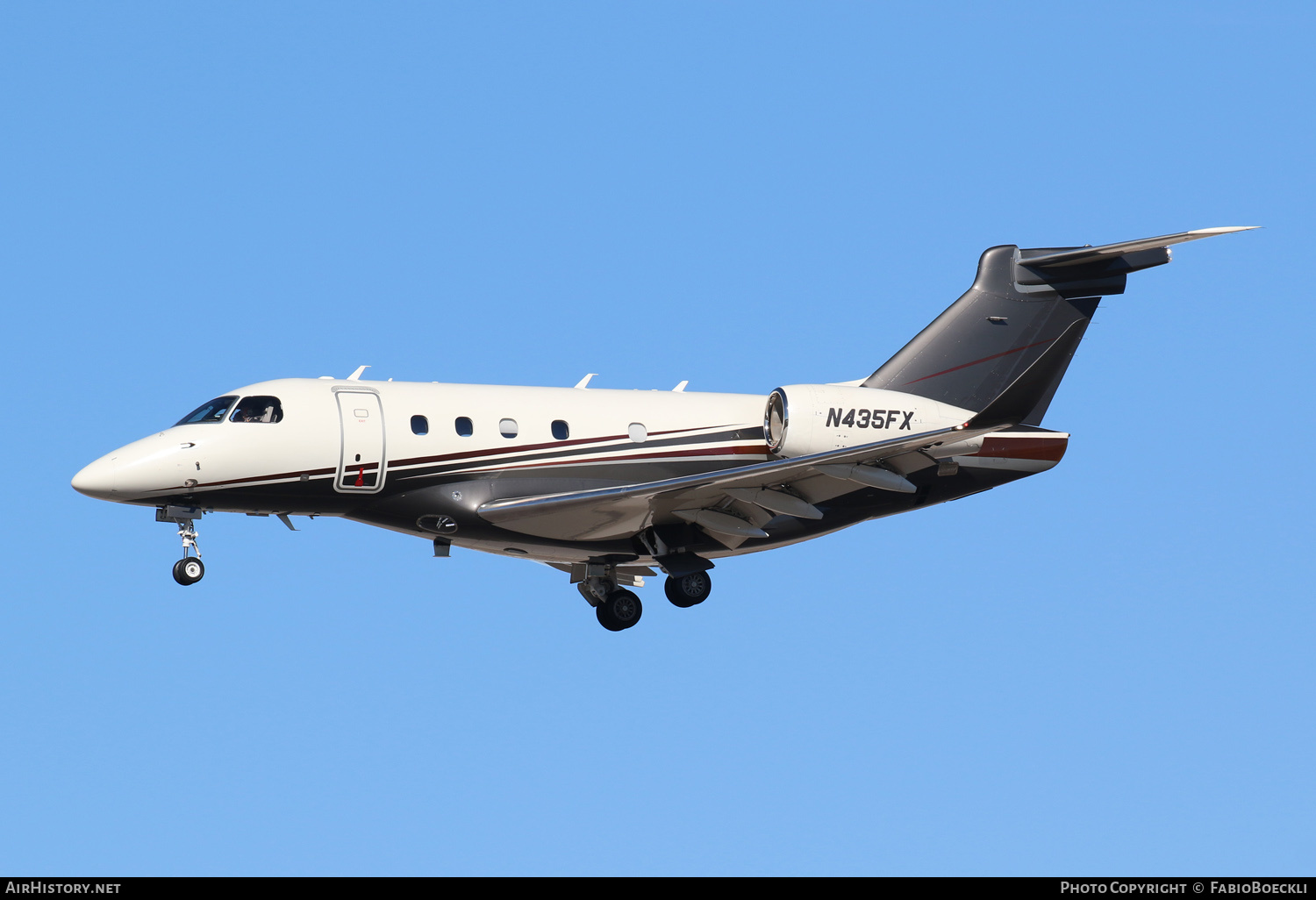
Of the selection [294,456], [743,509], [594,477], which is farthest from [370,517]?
[743,509]

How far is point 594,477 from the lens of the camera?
23094 millimetres

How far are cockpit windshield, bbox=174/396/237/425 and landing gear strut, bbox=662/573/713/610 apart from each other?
686cm

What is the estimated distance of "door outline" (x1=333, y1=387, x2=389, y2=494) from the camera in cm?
2188

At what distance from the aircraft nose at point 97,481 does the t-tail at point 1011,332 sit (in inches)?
451

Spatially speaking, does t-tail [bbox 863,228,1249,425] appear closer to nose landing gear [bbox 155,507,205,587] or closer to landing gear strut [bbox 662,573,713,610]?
landing gear strut [bbox 662,573,713,610]

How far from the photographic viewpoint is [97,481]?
69.2 feet

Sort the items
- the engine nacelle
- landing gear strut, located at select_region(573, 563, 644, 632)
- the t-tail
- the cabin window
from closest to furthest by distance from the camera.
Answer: the cabin window → the engine nacelle → the t-tail → landing gear strut, located at select_region(573, 563, 644, 632)

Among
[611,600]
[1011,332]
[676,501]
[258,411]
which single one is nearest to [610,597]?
[611,600]

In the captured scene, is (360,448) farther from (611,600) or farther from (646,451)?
(611,600)

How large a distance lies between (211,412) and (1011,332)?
12129mm

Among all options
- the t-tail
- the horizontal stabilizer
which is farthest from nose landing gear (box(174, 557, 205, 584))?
the horizontal stabilizer
